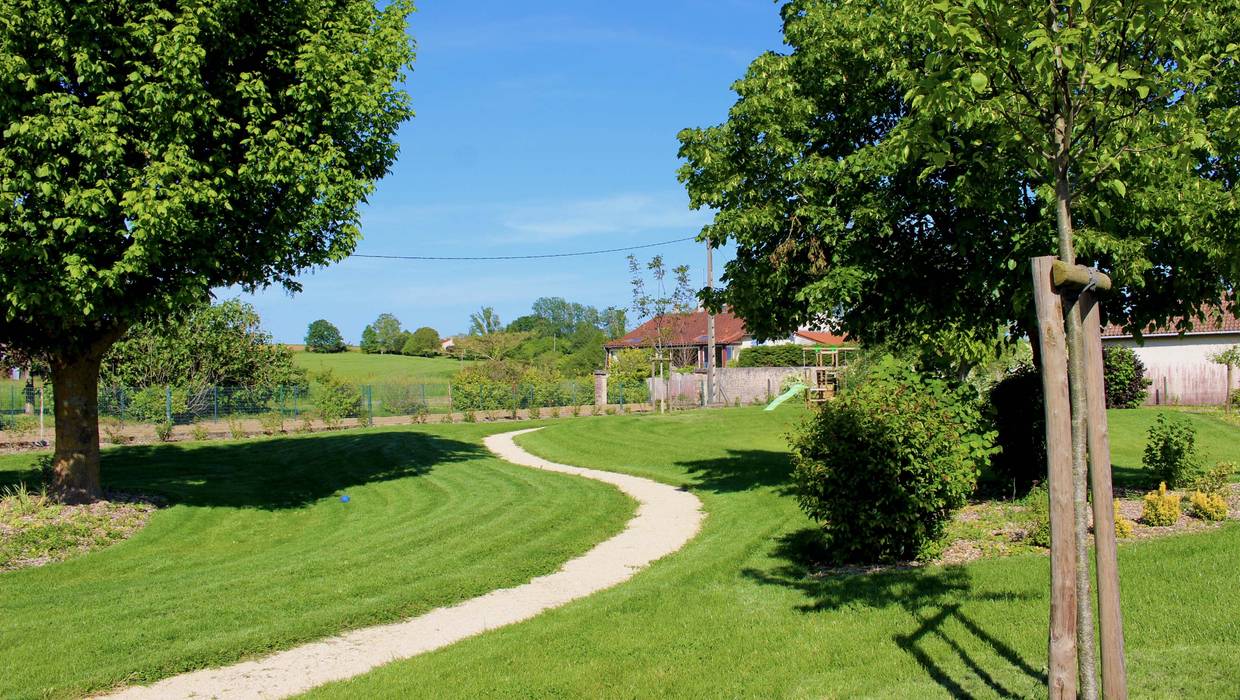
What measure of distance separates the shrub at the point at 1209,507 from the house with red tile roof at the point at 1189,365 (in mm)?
27661

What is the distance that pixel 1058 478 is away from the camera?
401 cm

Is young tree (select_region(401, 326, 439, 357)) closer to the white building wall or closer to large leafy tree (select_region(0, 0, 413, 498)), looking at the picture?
the white building wall

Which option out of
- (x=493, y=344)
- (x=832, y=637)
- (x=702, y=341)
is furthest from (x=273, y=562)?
(x=702, y=341)

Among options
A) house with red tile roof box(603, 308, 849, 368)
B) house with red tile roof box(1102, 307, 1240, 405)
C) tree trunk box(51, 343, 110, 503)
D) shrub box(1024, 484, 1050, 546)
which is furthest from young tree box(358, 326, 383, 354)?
shrub box(1024, 484, 1050, 546)

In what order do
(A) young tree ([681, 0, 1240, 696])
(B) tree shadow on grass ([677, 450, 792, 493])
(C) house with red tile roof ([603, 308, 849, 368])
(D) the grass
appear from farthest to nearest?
(C) house with red tile roof ([603, 308, 849, 368]) < (B) tree shadow on grass ([677, 450, 792, 493]) < (D) the grass < (A) young tree ([681, 0, 1240, 696])

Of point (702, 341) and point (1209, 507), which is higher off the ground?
point (702, 341)

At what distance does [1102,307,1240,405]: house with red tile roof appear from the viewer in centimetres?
3319

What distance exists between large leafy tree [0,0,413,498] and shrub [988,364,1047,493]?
9.57m

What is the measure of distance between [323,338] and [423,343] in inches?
391

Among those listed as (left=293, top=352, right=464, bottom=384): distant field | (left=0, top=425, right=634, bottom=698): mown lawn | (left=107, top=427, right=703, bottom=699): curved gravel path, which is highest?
(left=293, top=352, right=464, bottom=384): distant field

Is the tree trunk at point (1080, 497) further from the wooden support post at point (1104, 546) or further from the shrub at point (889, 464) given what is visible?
the shrub at point (889, 464)

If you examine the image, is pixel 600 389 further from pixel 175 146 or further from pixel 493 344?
pixel 175 146

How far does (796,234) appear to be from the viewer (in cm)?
1219

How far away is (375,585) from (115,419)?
82.9 feet
